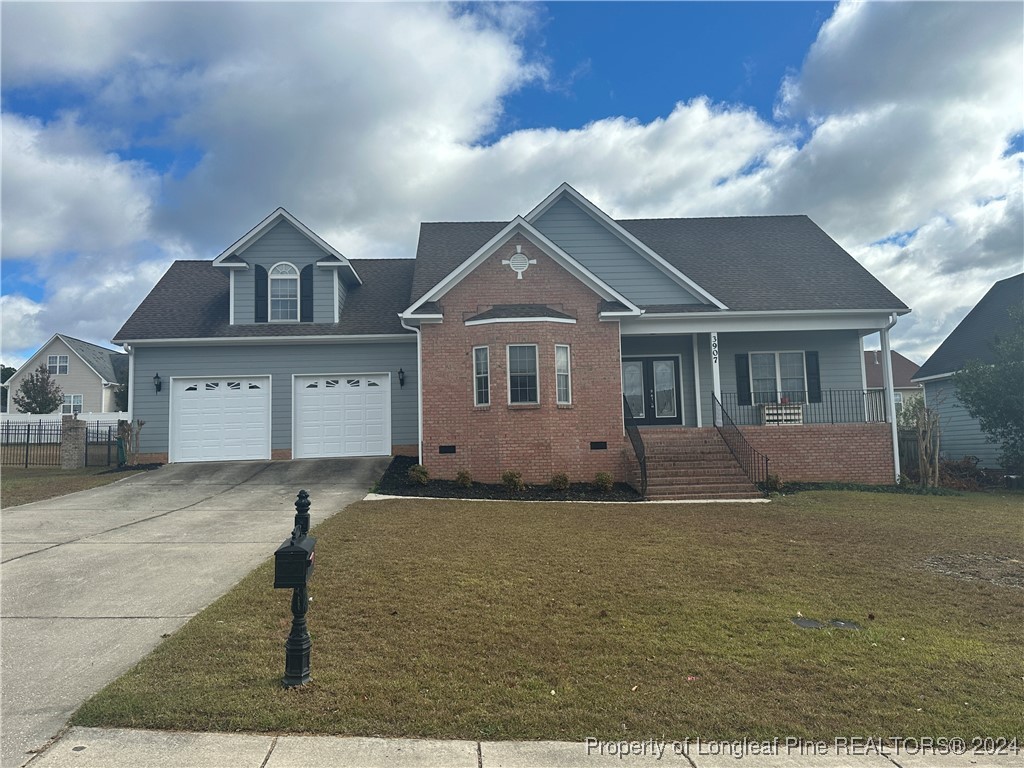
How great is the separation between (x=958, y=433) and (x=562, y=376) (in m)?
16.4

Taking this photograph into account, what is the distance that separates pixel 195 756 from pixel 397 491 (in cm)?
1007

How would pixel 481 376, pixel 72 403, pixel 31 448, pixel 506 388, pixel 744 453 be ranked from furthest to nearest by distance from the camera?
pixel 72 403
pixel 31 448
pixel 744 453
pixel 481 376
pixel 506 388

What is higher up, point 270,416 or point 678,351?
point 678,351

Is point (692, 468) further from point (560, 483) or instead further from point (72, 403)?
point (72, 403)

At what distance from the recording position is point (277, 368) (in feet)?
59.3

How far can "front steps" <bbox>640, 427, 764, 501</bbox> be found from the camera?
13375 mm

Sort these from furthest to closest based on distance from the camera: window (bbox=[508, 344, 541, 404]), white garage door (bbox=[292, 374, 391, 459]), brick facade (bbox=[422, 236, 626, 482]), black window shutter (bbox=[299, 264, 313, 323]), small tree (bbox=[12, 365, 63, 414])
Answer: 1. small tree (bbox=[12, 365, 63, 414])
2. black window shutter (bbox=[299, 264, 313, 323])
3. white garage door (bbox=[292, 374, 391, 459])
4. window (bbox=[508, 344, 541, 404])
5. brick facade (bbox=[422, 236, 626, 482])

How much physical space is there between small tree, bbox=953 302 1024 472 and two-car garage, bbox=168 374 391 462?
16611 millimetres

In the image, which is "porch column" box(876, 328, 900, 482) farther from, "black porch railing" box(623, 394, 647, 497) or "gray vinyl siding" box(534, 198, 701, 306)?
"black porch railing" box(623, 394, 647, 497)

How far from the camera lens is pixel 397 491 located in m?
13.3

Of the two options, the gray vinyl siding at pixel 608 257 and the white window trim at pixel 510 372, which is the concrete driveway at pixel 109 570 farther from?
the gray vinyl siding at pixel 608 257

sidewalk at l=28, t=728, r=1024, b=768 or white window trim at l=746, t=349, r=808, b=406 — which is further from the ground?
white window trim at l=746, t=349, r=808, b=406

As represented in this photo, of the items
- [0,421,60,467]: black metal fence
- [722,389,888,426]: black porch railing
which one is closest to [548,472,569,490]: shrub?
[722,389,888,426]: black porch railing

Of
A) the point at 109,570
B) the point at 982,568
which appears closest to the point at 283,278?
the point at 109,570
